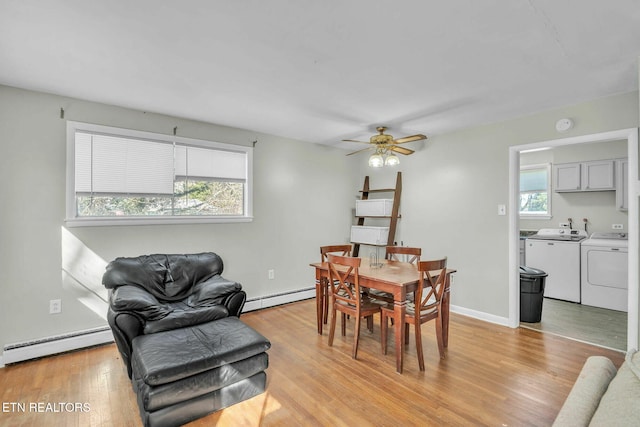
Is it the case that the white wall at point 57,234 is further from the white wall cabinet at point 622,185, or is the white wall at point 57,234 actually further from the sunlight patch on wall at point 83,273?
the white wall cabinet at point 622,185

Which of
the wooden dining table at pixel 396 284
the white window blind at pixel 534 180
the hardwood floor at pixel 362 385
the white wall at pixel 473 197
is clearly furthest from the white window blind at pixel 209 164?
the white window blind at pixel 534 180

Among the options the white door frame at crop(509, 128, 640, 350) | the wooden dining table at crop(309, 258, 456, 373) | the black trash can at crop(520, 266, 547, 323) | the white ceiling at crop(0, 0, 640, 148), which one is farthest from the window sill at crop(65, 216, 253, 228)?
the black trash can at crop(520, 266, 547, 323)

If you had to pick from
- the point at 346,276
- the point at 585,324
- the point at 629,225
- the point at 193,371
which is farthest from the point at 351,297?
the point at 585,324

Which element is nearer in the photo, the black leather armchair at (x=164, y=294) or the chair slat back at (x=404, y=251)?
the black leather armchair at (x=164, y=294)

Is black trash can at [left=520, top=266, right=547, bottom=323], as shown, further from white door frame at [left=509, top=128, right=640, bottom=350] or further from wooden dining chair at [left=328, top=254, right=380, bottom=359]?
wooden dining chair at [left=328, top=254, right=380, bottom=359]

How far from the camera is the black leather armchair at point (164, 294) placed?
7.61 ft

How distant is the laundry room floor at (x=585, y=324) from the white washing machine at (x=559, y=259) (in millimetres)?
217

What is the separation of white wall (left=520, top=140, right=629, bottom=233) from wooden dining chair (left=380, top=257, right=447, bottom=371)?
366cm

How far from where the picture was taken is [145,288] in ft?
9.50

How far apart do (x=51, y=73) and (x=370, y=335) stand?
12.3ft

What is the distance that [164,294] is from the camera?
2986 mm

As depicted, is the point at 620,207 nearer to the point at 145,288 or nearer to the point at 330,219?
the point at 330,219

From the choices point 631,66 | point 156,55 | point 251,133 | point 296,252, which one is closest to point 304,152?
point 251,133

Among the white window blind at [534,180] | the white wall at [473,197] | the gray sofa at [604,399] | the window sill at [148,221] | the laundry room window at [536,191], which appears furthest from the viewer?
the white window blind at [534,180]
